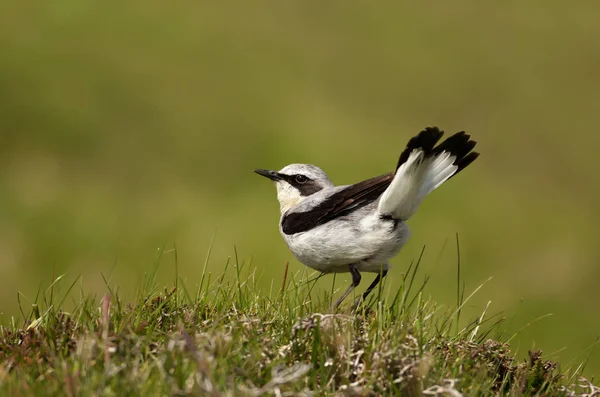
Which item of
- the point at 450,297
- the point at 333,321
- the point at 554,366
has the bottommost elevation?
the point at 450,297

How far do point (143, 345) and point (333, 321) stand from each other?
1.12 m

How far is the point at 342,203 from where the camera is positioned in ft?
23.4

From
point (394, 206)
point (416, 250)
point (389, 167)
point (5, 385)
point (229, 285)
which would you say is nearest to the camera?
point (5, 385)

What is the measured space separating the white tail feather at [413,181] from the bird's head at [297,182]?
Result: 134cm

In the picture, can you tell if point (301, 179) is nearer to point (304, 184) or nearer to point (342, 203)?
point (304, 184)

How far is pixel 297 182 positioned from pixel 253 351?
3.68 meters

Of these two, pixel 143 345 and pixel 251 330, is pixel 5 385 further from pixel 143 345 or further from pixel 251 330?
pixel 251 330

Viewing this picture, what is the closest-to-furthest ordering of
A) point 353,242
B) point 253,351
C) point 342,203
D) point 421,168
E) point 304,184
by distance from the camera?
point 253,351
point 421,168
point 353,242
point 342,203
point 304,184

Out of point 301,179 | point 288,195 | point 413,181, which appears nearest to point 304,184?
point 301,179

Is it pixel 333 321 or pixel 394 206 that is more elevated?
pixel 394 206

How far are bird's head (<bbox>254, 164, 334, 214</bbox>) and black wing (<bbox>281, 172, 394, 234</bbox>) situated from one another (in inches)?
29.7

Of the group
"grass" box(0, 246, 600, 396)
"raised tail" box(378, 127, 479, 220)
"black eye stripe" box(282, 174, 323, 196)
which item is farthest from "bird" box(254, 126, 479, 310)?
"grass" box(0, 246, 600, 396)

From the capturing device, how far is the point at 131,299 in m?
6.03

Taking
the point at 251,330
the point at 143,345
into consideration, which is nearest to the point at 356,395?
the point at 251,330
